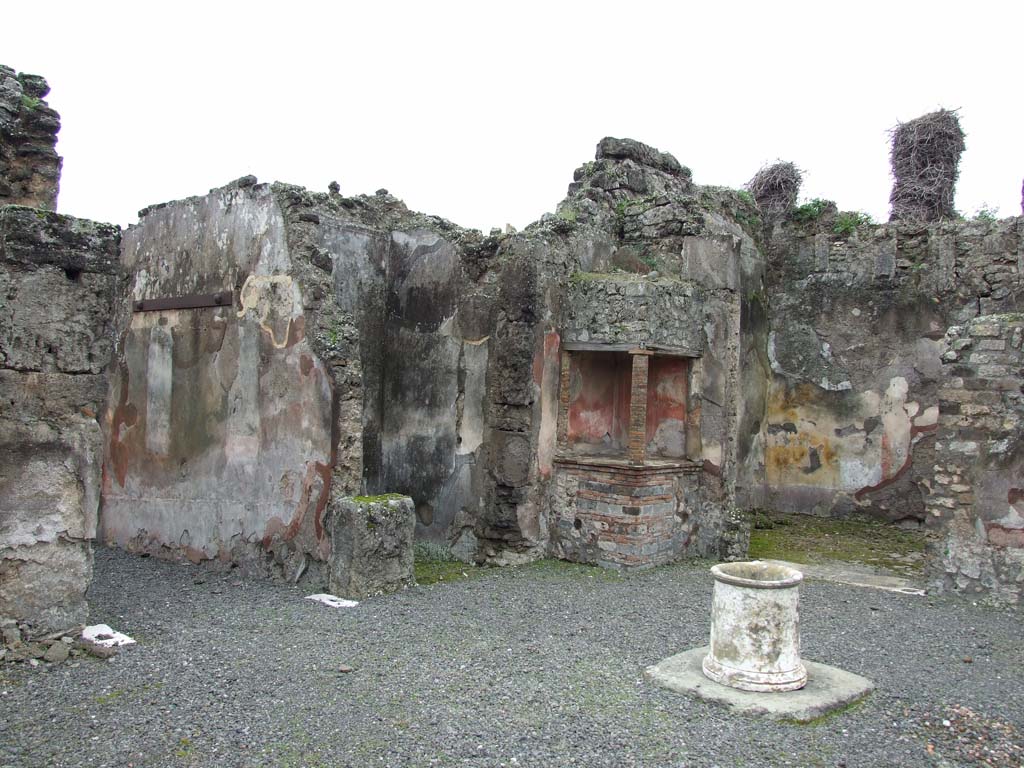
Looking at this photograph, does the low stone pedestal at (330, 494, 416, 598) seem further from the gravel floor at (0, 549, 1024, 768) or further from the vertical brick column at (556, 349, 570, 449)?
the vertical brick column at (556, 349, 570, 449)

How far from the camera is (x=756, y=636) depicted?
482cm

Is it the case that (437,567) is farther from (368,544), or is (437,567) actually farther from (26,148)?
(26,148)

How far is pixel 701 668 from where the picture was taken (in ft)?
16.7

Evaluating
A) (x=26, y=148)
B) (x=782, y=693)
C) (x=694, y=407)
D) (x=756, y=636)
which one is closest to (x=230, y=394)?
(x=26, y=148)

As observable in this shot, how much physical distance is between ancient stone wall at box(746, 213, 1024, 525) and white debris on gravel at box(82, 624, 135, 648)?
27.8ft

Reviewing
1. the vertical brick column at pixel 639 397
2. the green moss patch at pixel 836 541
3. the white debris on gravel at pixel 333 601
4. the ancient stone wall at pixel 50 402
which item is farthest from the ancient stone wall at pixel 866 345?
the ancient stone wall at pixel 50 402

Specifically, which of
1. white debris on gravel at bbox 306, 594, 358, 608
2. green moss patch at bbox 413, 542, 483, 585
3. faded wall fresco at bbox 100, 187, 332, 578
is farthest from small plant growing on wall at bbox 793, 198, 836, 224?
white debris on gravel at bbox 306, 594, 358, 608

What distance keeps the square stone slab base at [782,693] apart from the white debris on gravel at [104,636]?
309cm

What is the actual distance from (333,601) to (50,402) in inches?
98.3

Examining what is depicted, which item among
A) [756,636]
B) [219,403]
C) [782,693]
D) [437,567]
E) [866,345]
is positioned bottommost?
[437,567]

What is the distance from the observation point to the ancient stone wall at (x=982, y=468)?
22.4ft

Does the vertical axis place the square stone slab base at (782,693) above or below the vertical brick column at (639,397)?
below

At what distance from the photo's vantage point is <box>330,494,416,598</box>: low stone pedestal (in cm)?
666

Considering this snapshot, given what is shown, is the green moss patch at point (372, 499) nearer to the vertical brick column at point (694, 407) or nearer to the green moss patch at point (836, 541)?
the vertical brick column at point (694, 407)
